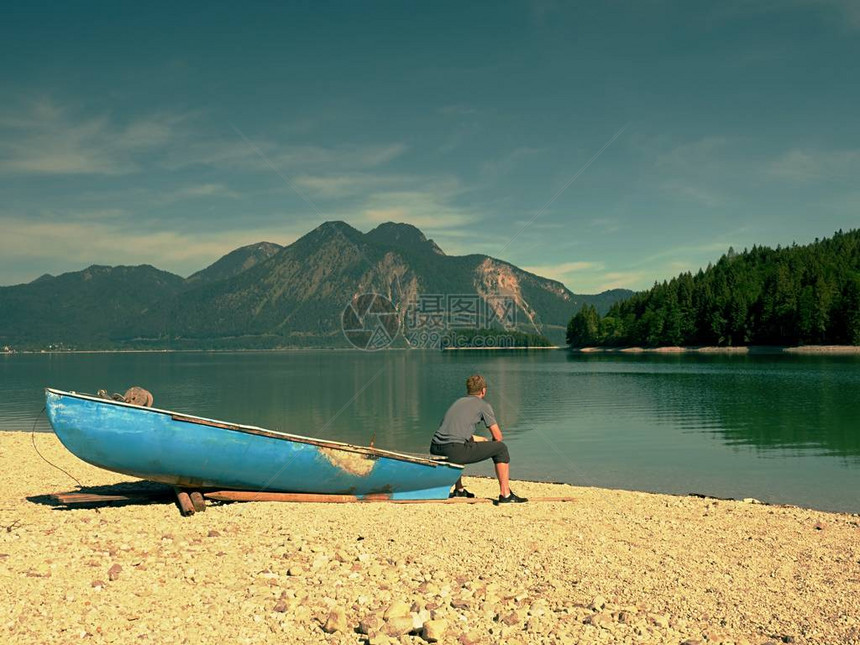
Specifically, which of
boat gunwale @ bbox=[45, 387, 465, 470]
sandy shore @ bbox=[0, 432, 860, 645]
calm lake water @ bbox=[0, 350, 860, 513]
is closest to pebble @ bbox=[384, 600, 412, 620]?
sandy shore @ bbox=[0, 432, 860, 645]

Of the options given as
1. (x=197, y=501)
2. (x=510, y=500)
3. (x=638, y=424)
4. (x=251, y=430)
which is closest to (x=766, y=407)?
(x=638, y=424)

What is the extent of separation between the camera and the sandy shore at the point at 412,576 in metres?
7.07

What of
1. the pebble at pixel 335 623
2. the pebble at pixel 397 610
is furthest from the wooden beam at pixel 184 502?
the pebble at pixel 397 610

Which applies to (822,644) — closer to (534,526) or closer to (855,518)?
(534,526)

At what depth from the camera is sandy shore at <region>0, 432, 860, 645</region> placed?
707 cm

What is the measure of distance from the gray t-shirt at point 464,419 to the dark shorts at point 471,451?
0.14m

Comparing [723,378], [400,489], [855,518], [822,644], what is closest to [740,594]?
[822,644]

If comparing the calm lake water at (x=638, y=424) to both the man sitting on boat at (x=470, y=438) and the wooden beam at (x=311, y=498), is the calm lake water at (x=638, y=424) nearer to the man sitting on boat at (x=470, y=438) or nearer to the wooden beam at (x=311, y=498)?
the wooden beam at (x=311, y=498)

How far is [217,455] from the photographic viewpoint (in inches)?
472

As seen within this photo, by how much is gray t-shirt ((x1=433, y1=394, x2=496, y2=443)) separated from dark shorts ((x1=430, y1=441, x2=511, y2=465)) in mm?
135

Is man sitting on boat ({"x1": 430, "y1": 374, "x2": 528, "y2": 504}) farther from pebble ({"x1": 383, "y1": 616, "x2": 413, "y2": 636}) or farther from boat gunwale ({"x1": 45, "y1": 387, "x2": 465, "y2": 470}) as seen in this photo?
pebble ({"x1": 383, "y1": 616, "x2": 413, "y2": 636})

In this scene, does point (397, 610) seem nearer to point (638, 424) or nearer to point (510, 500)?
point (510, 500)

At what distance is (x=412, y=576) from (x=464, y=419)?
5.43m

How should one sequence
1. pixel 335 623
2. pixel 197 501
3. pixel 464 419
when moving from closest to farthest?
pixel 335 623
pixel 197 501
pixel 464 419
